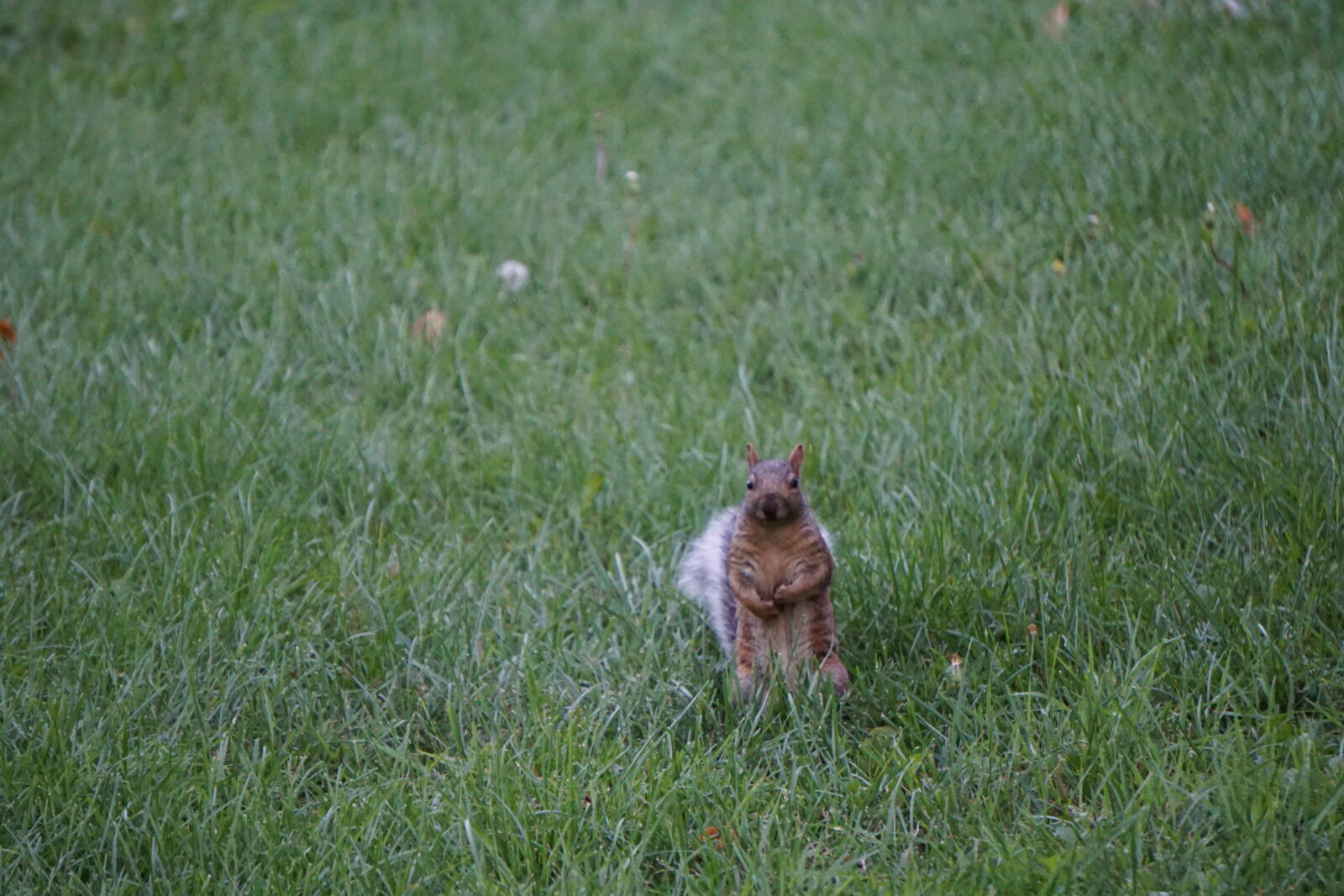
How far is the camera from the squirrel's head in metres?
2.49

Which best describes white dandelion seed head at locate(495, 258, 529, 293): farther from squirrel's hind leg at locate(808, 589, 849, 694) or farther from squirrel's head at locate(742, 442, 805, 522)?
squirrel's hind leg at locate(808, 589, 849, 694)

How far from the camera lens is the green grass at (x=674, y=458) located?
92.3 inches

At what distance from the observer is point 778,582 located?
101 inches

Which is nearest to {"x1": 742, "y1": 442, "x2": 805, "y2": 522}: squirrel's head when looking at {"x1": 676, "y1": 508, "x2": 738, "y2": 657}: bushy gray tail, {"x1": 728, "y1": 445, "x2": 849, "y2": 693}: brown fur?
{"x1": 728, "y1": 445, "x2": 849, "y2": 693}: brown fur

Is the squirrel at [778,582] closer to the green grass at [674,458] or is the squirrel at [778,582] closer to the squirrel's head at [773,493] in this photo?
the squirrel's head at [773,493]

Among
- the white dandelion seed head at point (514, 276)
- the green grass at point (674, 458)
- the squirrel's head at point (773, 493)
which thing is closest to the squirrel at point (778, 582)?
the squirrel's head at point (773, 493)

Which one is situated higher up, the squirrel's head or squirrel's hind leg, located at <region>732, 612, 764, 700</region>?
the squirrel's head

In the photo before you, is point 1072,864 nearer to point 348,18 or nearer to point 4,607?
point 4,607

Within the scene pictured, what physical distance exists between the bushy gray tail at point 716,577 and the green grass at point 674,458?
125mm

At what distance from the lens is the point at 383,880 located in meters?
2.23

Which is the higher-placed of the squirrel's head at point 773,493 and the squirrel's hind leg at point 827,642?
the squirrel's head at point 773,493

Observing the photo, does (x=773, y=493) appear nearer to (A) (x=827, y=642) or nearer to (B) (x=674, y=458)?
(A) (x=827, y=642)

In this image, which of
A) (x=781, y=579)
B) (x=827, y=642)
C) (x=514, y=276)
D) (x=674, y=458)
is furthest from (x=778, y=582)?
(x=514, y=276)

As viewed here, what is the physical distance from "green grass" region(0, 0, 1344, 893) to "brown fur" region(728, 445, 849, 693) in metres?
0.12
